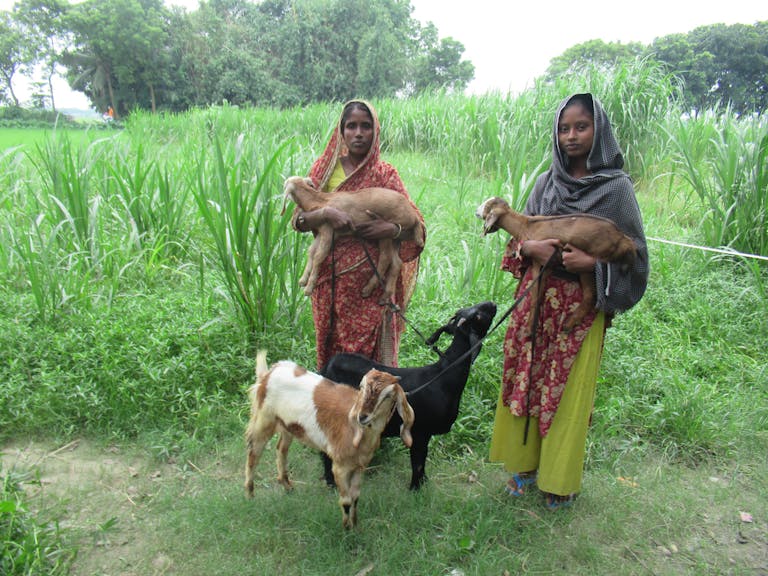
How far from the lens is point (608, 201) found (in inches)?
80.7

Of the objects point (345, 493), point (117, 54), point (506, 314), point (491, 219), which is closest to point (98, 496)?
point (345, 493)

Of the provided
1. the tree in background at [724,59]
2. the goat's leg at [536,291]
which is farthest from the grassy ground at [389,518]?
the tree in background at [724,59]

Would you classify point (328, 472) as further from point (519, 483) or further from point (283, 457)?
point (519, 483)

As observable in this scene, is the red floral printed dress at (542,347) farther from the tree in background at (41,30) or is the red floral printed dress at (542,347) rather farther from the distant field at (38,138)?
the tree in background at (41,30)

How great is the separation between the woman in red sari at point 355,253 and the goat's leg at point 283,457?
46 cm

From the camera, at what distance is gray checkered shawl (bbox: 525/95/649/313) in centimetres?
205

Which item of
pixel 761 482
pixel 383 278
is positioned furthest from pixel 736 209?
pixel 383 278

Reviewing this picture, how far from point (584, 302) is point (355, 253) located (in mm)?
1018

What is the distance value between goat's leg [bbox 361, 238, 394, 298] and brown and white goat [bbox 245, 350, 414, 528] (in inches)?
18.7

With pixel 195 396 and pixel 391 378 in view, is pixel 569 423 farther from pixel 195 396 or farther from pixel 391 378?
pixel 195 396

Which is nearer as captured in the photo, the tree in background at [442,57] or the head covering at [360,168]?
the head covering at [360,168]

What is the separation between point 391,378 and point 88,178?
3770 millimetres

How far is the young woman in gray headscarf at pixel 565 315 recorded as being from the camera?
6.77ft

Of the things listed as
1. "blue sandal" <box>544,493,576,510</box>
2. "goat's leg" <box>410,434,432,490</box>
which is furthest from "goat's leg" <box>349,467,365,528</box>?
"blue sandal" <box>544,493,576,510</box>
